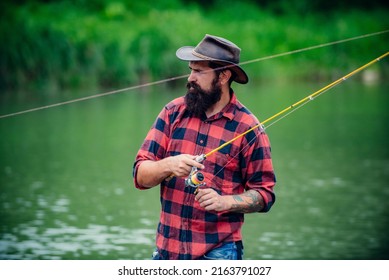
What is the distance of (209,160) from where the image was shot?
4086mm

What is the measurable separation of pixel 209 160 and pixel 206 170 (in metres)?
0.05

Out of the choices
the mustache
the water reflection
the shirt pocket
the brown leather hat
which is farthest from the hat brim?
the water reflection

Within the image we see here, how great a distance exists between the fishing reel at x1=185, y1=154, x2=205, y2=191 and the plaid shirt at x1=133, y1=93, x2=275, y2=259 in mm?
91

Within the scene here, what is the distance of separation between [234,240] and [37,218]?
6.30 meters

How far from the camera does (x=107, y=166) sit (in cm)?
1441

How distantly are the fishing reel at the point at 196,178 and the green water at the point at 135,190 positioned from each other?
14.7 ft

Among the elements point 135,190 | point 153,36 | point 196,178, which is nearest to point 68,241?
point 135,190

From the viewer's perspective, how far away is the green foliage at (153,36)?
2717 centimetres

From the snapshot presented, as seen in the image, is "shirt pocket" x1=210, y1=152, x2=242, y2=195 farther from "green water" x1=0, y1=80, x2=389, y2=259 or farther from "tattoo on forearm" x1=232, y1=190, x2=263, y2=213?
"green water" x1=0, y1=80, x2=389, y2=259

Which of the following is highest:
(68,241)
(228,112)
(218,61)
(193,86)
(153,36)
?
(153,36)

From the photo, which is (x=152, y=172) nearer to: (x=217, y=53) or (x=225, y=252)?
(x=225, y=252)

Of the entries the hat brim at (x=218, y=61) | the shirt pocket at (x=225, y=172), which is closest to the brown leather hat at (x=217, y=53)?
the hat brim at (x=218, y=61)

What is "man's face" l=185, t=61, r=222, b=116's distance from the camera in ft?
13.5

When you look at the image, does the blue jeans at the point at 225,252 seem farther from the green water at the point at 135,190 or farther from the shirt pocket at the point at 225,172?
the green water at the point at 135,190
